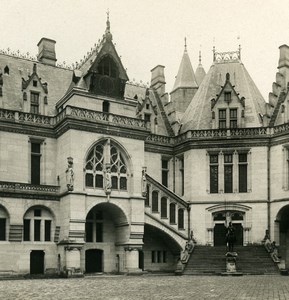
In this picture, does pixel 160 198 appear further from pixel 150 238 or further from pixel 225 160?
pixel 225 160

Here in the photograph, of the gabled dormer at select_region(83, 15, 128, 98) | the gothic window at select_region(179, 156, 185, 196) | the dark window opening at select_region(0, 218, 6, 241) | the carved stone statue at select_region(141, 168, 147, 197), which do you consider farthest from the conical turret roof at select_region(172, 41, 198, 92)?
the dark window opening at select_region(0, 218, 6, 241)

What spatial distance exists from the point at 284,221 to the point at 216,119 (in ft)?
31.7

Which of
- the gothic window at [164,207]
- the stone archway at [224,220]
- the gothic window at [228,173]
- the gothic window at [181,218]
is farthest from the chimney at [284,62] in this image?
the gothic window at [164,207]

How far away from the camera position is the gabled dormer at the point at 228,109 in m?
42.8

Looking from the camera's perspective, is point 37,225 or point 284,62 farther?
point 284,62

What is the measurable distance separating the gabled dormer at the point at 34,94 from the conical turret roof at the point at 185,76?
1843 centimetres

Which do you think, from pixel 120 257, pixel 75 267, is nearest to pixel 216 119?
pixel 120 257

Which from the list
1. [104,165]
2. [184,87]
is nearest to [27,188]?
[104,165]

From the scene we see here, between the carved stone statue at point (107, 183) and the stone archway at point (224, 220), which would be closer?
the carved stone statue at point (107, 183)

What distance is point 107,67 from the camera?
130 feet

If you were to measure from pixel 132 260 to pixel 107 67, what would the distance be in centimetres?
1424

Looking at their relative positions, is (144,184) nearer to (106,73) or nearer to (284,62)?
(106,73)

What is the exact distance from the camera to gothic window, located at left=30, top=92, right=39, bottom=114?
3844 cm

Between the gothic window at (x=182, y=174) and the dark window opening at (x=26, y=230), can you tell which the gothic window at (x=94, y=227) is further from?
the gothic window at (x=182, y=174)
